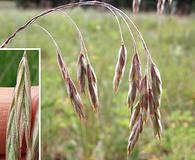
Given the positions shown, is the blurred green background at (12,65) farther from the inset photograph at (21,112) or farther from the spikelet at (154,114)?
the spikelet at (154,114)

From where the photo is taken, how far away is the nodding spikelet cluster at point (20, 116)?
0.53 metres

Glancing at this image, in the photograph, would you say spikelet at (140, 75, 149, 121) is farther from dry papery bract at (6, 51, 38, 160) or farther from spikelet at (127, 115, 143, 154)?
dry papery bract at (6, 51, 38, 160)

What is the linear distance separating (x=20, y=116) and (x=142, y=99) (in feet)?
0.42

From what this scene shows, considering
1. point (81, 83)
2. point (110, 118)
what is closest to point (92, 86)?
point (81, 83)

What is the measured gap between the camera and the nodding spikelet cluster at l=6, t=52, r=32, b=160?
530 millimetres

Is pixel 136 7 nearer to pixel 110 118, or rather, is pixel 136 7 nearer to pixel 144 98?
pixel 144 98

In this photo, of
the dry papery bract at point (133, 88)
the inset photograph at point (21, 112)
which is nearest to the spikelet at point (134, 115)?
the dry papery bract at point (133, 88)

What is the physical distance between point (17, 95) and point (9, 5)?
30.6ft

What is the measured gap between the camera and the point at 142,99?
1.95ft

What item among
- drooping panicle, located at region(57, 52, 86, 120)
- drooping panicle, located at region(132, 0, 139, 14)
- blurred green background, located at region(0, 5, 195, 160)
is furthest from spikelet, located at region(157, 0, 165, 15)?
blurred green background, located at region(0, 5, 195, 160)

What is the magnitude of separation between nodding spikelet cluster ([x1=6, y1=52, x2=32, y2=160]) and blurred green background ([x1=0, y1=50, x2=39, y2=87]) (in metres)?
0.01

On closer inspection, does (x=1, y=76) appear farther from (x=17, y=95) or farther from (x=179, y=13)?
(x=179, y=13)

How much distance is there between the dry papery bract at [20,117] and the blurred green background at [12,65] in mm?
12

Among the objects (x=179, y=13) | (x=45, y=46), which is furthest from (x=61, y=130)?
(x=179, y=13)
